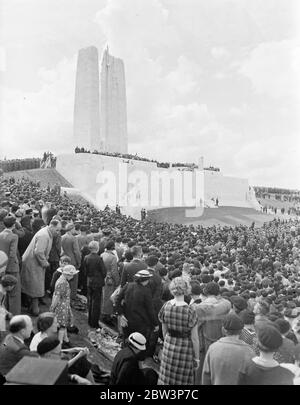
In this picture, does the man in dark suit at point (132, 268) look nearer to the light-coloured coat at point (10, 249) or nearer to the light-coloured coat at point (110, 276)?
the light-coloured coat at point (110, 276)

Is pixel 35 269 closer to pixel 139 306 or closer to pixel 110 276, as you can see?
pixel 110 276

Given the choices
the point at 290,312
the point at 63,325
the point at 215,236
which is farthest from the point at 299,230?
the point at 63,325

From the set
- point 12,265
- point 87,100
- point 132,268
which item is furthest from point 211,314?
point 87,100

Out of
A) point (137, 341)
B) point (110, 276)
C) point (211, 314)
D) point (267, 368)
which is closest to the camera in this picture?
point (267, 368)

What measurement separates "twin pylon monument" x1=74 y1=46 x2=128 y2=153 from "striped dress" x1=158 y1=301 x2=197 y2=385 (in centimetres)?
3810

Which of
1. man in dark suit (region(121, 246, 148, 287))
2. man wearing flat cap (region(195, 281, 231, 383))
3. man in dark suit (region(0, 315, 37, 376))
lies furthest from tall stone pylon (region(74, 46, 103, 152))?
man in dark suit (region(0, 315, 37, 376))

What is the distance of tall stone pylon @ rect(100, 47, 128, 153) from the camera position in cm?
4412

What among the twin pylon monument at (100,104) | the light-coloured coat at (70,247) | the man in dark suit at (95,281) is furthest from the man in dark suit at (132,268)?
the twin pylon monument at (100,104)

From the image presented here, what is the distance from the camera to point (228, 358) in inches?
145

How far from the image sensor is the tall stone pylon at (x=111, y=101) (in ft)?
145

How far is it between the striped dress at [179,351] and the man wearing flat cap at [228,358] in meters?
0.51

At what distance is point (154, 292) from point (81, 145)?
37.3 metres

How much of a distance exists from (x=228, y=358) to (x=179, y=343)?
2.65 ft
